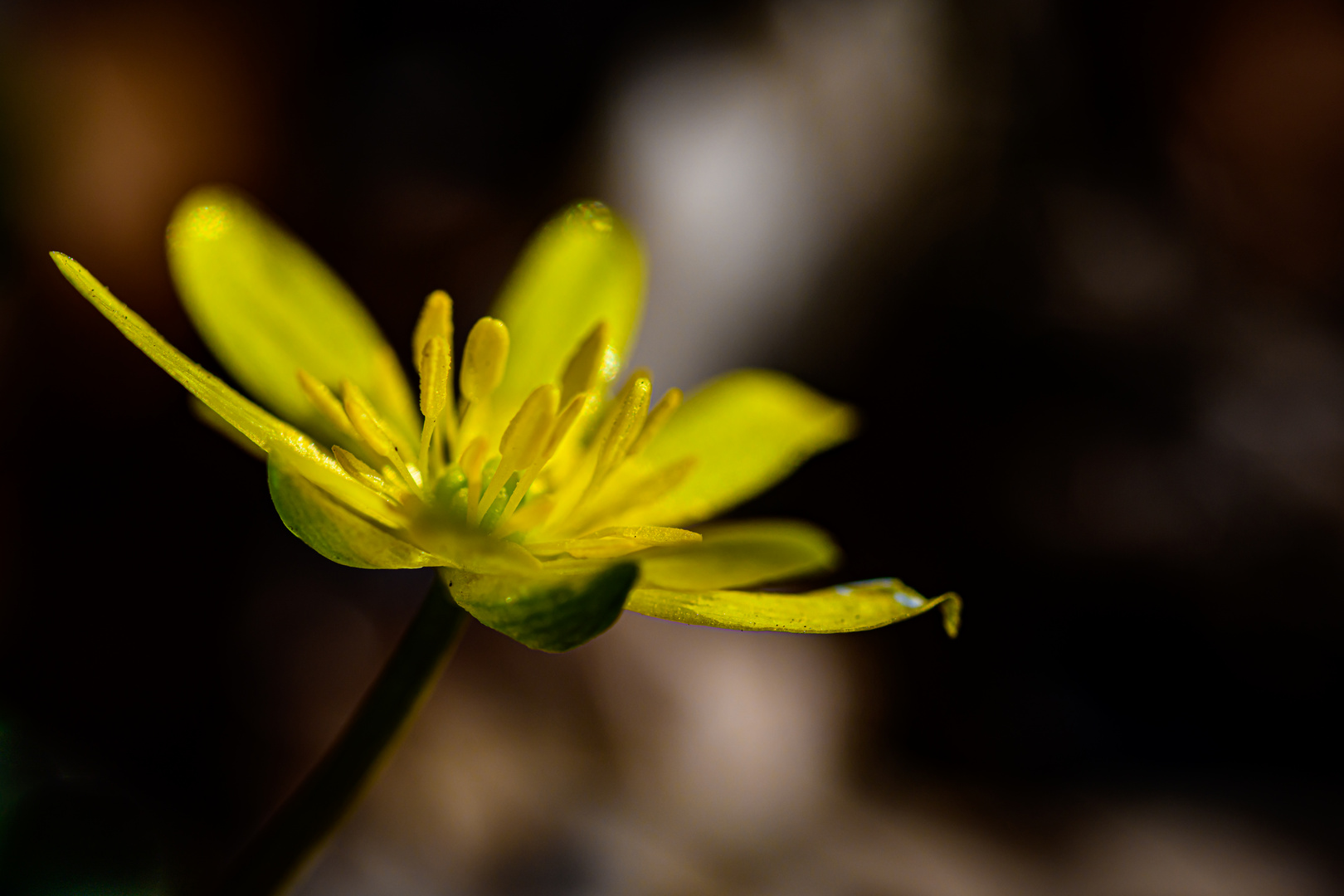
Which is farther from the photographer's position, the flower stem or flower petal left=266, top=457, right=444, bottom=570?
the flower stem

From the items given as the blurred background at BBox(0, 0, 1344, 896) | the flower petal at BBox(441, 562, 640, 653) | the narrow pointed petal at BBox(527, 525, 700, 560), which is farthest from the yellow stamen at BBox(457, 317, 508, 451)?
the blurred background at BBox(0, 0, 1344, 896)

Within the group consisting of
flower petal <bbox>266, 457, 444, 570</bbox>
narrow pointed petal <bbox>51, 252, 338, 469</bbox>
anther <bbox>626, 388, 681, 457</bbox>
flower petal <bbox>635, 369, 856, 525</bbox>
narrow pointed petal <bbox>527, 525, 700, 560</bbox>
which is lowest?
flower petal <bbox>266, 457, 444, 570</bbox>

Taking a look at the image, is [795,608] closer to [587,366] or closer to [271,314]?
[587,366]

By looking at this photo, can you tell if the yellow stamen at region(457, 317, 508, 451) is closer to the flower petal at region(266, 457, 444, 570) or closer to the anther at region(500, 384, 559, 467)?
the anther at region(500, 384, 559, 467)

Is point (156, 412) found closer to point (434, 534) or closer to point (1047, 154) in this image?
point (434, 534)

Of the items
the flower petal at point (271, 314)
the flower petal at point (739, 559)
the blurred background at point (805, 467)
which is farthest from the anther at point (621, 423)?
the blurred background at point (805, 467)

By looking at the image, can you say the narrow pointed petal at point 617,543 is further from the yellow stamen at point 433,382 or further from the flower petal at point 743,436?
the flower petal at point 743,436
